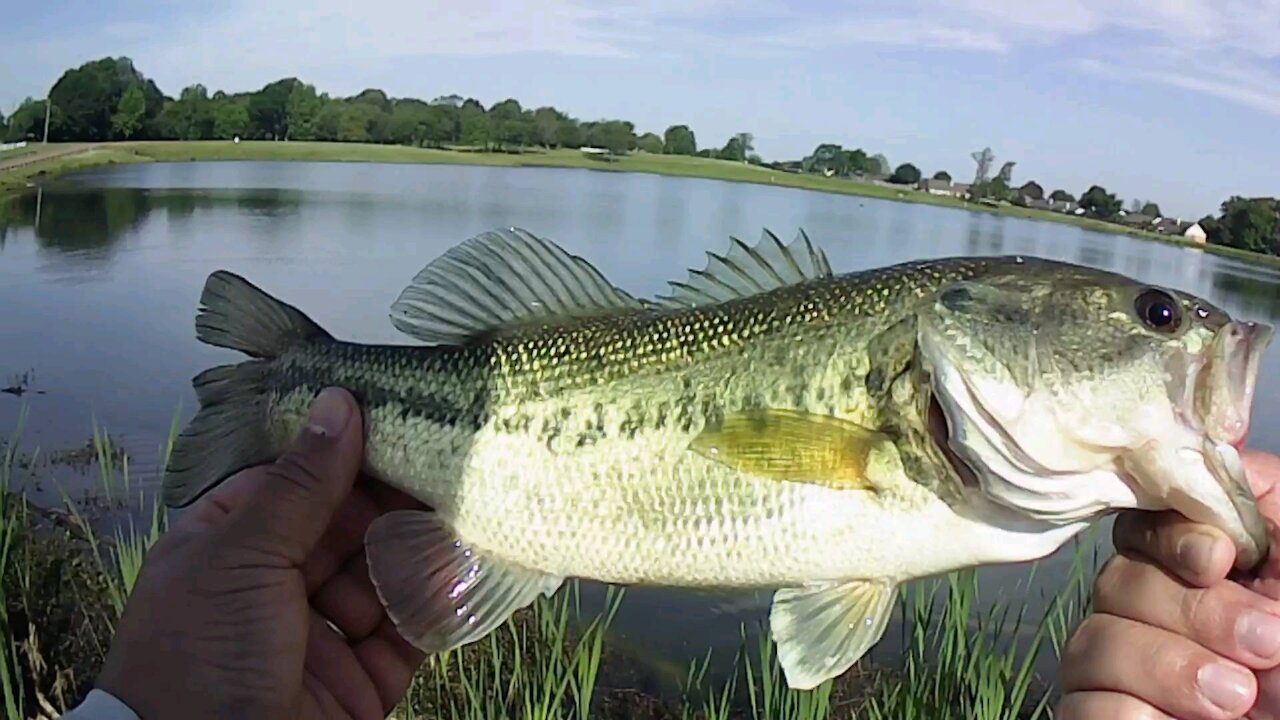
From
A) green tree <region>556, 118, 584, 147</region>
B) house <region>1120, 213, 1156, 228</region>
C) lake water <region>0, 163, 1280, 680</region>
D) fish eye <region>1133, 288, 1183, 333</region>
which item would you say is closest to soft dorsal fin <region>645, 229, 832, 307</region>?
fish eye <region>1133, 288, 1183, 333</region>

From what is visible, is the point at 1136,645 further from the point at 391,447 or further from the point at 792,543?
the point at 391,447

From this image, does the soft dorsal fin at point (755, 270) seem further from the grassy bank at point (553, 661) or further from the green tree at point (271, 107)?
the green tree at point (271, 107)

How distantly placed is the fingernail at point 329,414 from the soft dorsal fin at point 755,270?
66 centimetres

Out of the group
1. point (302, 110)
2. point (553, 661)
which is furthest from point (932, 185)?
point (553, 661)

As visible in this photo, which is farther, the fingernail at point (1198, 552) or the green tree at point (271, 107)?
the green tree at point (271, 107)

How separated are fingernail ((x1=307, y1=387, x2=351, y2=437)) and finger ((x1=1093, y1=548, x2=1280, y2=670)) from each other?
1518mm

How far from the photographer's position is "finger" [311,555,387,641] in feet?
8.34

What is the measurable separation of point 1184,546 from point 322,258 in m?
19.9

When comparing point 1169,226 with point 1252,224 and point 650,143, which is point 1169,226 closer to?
point 1252,224

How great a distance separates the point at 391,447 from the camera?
7.20ft

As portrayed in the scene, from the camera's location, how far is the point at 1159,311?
178cm

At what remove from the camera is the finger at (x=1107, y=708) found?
6.23 feet

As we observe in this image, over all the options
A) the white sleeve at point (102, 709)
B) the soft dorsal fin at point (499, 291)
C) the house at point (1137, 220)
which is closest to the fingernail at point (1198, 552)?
the soft dorsal fin at point (499, 291)

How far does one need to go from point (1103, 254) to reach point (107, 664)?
32747mm
